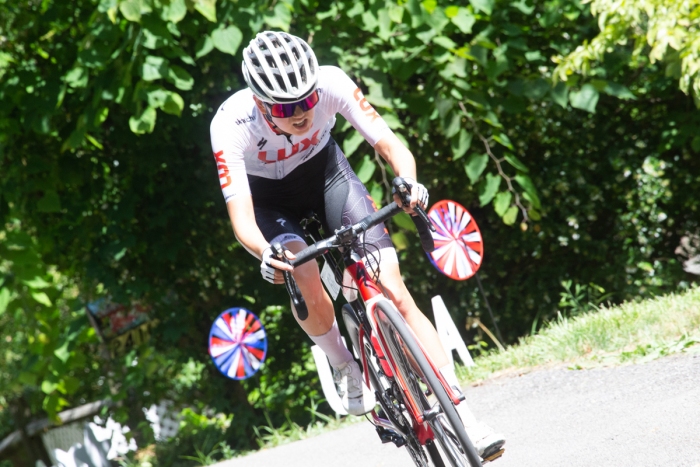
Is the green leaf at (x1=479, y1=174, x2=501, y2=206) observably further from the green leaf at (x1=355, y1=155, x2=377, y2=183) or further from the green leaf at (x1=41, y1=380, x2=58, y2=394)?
the green leaf at (x1=41, y1=380, x2=58, y2=394)

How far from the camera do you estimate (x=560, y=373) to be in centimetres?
504

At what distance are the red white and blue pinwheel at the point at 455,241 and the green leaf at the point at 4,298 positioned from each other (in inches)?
132

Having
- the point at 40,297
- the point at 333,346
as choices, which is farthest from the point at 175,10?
the point at 40,297

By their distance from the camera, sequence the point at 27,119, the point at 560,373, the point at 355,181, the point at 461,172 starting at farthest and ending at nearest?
the point at 461,172, the point at 27,119, the point at 560,373, the point at 355,181

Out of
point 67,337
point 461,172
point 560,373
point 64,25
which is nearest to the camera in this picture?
point 560,373

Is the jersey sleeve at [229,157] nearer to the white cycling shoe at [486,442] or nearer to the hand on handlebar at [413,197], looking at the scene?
the hand on handlebar at [413,197]

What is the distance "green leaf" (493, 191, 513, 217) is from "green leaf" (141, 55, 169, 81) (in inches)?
104

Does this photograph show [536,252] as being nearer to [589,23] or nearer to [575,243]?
[575,243]

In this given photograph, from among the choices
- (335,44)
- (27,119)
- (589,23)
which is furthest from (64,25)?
(589,23)

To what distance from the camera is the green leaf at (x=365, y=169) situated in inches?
227

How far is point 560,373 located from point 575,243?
3600 mm

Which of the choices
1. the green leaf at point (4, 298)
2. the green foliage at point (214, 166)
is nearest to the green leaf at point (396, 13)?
the green foliage at point (214, 166)

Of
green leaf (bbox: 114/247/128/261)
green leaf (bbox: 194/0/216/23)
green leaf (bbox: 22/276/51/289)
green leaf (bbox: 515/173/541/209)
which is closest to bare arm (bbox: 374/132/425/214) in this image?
green leaf (bbox: 194/0/216/23)

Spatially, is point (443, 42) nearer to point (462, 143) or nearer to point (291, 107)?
point (462, 143)
